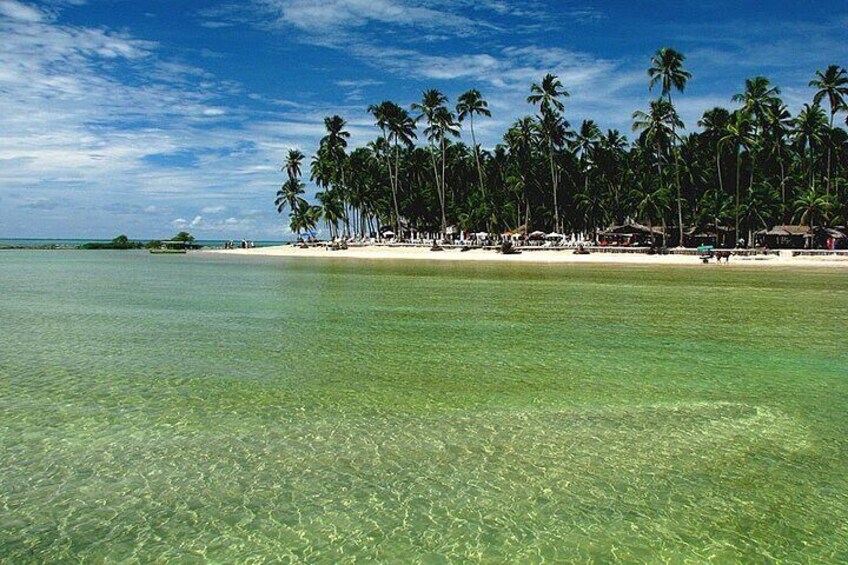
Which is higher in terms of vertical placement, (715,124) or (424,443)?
(715,124)

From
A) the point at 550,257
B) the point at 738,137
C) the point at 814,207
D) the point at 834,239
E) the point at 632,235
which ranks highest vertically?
the point at 738,137

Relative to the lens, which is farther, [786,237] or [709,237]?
[709,237]

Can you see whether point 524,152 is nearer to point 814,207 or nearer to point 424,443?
point 814,207

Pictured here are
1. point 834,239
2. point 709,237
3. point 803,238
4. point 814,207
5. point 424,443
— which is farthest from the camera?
point 709,237

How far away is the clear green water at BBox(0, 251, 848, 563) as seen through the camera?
20.1ft

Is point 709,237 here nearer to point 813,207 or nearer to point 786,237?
point 786,237

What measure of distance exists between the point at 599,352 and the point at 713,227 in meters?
61.8

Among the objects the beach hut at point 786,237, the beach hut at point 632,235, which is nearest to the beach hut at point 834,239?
the beach hut at point 786,237

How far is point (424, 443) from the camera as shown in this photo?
8.68 meters

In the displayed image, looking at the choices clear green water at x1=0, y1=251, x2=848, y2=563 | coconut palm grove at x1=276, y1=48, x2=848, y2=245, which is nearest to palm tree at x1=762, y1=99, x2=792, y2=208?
coconut palm grove at x1=276, y1=48, x2=848, y2=245

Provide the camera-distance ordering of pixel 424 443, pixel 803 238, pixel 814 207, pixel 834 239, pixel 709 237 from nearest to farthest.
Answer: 1. pixel 424 443
2. pixel 814 207
3. pixel 834 239
4. pixel 803 238
5. pixel 709 237

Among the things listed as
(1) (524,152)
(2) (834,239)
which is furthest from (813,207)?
(1) (524,152)

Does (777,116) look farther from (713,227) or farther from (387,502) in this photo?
(387,502)

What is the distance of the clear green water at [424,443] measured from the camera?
6141 millimetres
